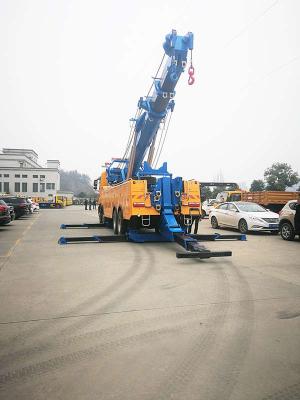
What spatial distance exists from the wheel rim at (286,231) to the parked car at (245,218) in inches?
59.8

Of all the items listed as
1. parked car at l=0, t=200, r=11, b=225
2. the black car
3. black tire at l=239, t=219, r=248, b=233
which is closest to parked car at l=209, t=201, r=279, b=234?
black tire at l=239, t=219, r=248, b=233

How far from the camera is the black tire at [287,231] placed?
11.8 meters

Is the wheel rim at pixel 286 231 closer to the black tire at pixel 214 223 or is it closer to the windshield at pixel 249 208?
the windshield at pixel 249 208

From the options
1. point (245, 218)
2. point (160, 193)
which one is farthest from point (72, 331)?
point (245, 218)

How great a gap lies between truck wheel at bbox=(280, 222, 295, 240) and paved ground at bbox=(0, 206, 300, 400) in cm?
493

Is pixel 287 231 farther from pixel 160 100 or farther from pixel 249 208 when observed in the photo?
pixel 160 100

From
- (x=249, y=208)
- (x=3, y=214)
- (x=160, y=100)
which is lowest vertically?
(x=3, y=214)

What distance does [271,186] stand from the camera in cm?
5878

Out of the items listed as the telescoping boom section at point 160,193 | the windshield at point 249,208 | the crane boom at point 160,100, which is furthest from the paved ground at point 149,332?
the windshield at point 249,208

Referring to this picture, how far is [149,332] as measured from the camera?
12.1 feet

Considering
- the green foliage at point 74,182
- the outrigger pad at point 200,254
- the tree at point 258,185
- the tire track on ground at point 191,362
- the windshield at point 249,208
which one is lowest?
the tire track on ground at point 191,362

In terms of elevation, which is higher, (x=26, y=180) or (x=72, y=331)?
(x=26, y=180)

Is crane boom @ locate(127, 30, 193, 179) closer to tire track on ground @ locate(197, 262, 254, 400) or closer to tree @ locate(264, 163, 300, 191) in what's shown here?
tire track on ground @ locate(197, 262, 254, 400)

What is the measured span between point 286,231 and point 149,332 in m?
9.78
